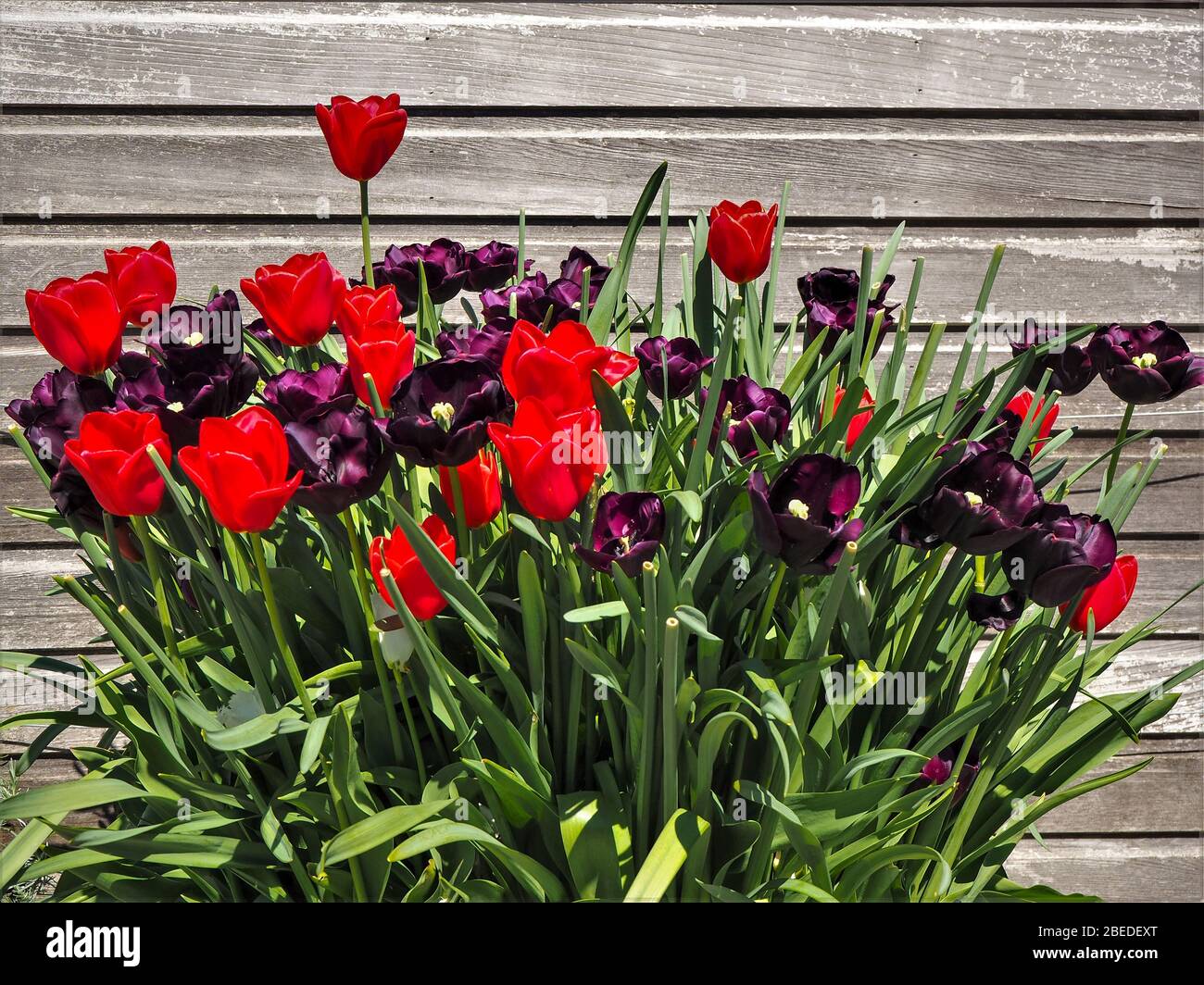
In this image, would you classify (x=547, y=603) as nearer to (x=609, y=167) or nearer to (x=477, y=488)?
(x=477, y=488)

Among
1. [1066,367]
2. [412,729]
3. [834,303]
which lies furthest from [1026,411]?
[412,729]

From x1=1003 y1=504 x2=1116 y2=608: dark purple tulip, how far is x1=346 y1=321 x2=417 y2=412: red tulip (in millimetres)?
463

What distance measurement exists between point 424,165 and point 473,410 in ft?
3.79

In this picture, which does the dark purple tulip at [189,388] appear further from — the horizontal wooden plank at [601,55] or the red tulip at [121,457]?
the horizontal wooden plank at [601,55]

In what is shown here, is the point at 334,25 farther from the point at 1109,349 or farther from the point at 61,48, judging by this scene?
the point at 1109,349

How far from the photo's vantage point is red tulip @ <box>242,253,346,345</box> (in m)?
0.75

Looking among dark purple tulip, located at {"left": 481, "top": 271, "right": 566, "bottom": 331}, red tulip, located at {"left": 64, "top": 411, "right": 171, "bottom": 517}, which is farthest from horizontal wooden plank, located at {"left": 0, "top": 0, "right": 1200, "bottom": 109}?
red tulip, located at {"left": 64, "top": 411, "right": 171, "bottom": 517}

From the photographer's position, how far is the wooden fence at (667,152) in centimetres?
161

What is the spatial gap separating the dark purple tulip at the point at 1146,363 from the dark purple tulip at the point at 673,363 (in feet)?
1.20

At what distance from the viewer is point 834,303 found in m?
0.96

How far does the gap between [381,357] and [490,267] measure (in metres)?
0.32

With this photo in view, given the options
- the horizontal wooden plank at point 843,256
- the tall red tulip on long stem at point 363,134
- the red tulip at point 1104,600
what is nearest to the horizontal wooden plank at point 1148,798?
the horizontal wooden plank at point 843,256

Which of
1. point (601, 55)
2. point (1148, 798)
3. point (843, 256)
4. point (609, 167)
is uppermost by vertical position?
point (601, 55)

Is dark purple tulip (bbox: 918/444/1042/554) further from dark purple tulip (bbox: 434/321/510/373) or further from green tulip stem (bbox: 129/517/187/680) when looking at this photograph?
green tulip stem (bbox: 129/517/187/680)
